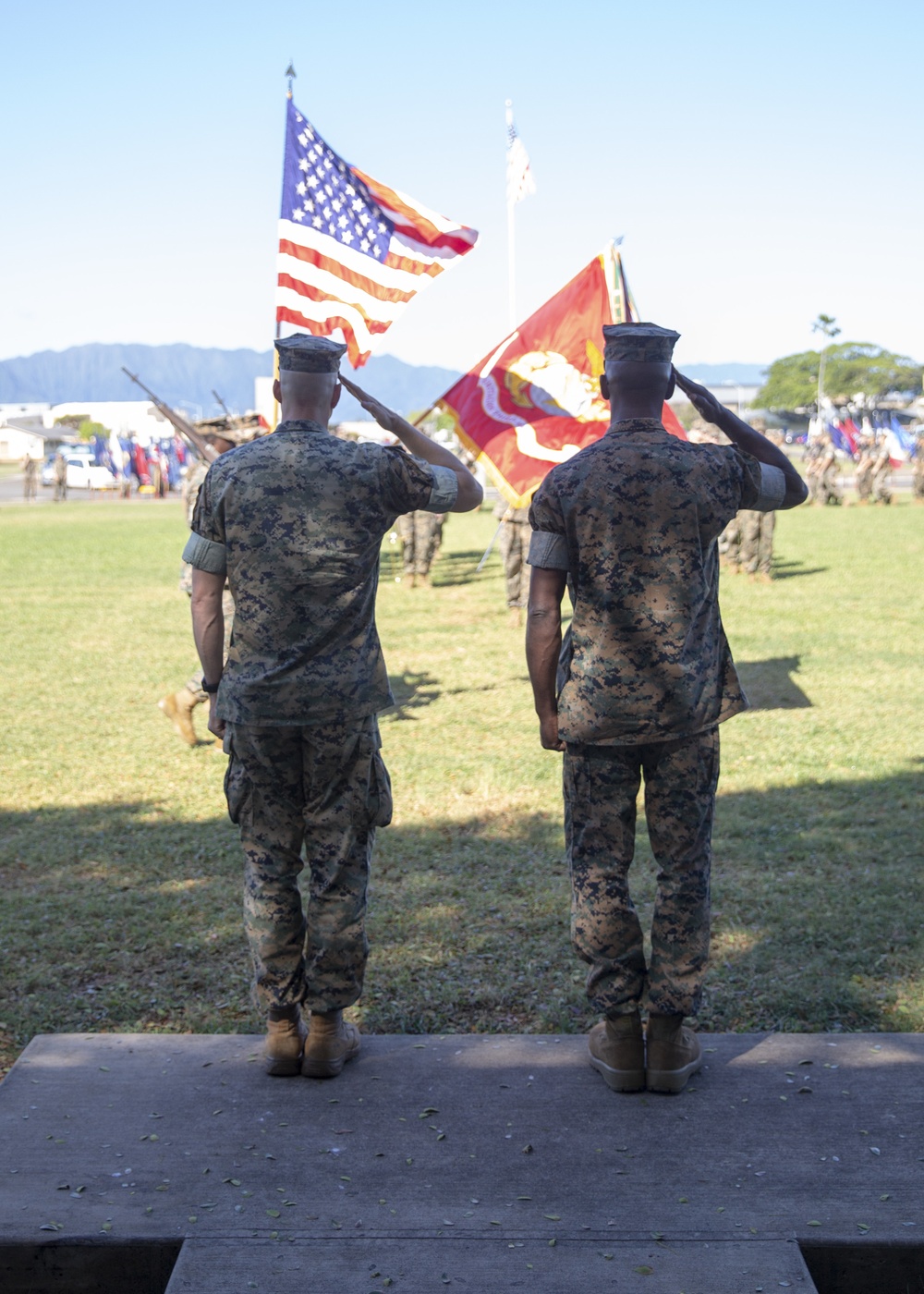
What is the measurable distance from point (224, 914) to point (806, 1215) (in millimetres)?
3267

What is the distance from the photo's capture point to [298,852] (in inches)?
145

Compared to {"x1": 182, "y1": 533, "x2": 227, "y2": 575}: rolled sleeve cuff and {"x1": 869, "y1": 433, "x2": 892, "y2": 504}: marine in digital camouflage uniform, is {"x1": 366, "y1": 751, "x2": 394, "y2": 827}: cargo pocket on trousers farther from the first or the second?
{"x1": 869, "y1": 433, "x2": 892, "y2": 504}: marine in digital camouflage uniform

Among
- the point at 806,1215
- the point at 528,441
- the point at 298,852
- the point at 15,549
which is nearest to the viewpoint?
the point at 806,1215

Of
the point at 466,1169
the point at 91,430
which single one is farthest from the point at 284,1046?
the point at 91,430

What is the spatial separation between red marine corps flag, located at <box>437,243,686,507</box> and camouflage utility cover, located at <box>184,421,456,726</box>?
4.10 m

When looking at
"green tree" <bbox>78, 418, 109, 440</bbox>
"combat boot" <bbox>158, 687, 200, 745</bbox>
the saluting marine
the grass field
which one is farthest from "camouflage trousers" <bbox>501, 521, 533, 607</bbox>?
"green tree" <bbox>78, 418, 109, 440</bbox>

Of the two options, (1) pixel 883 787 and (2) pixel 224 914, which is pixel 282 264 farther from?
(1) pixel 883 787

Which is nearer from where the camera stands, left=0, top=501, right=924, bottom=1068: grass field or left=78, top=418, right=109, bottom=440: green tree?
left=0, top=501, right=924, bottom=1068: grass field

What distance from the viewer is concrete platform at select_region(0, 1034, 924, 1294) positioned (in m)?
2.81

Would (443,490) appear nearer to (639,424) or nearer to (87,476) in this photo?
(639,424)

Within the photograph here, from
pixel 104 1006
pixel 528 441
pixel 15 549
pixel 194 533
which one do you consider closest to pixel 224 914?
pixel 104 1006

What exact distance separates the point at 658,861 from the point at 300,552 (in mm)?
1323

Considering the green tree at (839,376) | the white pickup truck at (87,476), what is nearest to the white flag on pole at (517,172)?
the white pickup truck at (87,476)

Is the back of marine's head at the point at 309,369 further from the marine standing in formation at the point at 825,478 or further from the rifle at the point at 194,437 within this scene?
the marine standing in formation at the point at 825,478
